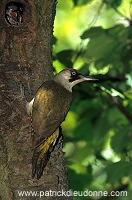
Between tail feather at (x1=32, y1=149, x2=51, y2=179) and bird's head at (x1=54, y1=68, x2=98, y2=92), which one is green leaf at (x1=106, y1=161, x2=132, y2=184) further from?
tail feather at (x1=32, y1=149, x2=51, y2=179)

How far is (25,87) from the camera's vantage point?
117 inches

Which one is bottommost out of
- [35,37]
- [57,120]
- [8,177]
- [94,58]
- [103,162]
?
[103,162]

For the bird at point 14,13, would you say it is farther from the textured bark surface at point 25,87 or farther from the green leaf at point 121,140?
the green leaf at point 121,140

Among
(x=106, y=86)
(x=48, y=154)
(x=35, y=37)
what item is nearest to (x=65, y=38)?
(x=106, y=86)

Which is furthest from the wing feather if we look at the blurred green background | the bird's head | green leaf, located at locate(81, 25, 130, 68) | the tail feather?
green leaf, located at locate(81, 25, 130, 68)

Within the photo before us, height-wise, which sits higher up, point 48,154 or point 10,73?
point 10,73

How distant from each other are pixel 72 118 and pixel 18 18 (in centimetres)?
262

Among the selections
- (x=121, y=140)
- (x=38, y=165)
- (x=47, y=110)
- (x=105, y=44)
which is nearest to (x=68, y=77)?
(x=47, y=110)

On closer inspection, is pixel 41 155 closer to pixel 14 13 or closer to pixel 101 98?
pixel 14 13

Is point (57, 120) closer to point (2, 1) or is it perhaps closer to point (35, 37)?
point (35, 37)

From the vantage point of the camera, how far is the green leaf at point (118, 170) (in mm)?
4174

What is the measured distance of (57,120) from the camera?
119 inches

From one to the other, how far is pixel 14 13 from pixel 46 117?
1113 mm

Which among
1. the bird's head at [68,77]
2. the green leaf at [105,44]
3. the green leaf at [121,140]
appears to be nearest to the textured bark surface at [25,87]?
the bird's head at [68,77]
